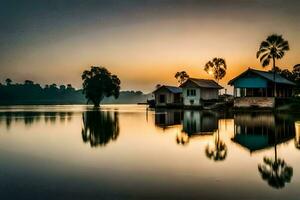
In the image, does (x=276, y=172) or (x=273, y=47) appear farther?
(x=273, y=47)

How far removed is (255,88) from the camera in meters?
67.6

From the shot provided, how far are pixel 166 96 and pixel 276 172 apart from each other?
7981cm

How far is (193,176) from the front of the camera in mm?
12789

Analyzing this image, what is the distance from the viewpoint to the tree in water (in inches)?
4749

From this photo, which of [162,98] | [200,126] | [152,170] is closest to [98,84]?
[162,98]

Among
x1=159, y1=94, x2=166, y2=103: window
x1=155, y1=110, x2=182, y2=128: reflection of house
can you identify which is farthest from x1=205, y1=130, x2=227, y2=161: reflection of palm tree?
x1=159, y1=94, x2=166, y2=103: window

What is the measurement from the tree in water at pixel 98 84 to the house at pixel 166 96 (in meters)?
31.6

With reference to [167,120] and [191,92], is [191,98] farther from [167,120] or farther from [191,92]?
[167,120]

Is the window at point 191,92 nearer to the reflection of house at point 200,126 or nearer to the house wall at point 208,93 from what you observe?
the house wall at point 208,93

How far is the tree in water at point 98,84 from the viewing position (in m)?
121

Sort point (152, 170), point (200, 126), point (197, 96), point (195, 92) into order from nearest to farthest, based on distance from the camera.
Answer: point (152, 170)
point (200, 126)
point (197, 96)
point (195, 92)

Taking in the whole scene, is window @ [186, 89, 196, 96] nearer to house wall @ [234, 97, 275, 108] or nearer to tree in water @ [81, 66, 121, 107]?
house wall @ [234, 97, 275, 108]

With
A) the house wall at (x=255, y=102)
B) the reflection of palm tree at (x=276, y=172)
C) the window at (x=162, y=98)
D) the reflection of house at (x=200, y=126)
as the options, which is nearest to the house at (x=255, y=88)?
the house wall at (x=255, y=102)

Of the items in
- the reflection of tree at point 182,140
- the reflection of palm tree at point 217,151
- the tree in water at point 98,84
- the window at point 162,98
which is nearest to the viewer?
the reflection of palm tree at point 217,151
